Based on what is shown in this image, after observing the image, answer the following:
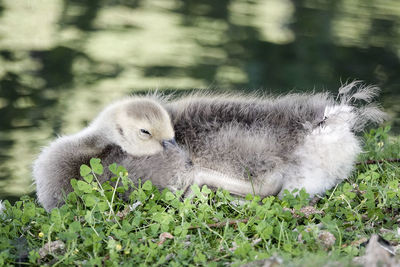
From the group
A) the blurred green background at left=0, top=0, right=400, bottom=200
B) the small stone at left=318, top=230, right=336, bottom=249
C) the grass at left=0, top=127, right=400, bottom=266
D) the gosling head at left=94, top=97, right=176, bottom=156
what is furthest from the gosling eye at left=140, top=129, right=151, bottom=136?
the blurred green background at left=0, top=0, right=400, bottom=200

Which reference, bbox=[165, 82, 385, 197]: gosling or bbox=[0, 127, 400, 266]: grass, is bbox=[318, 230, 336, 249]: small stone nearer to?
bbox=[0, 127, 400, 266]: grass

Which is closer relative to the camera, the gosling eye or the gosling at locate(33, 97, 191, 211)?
the gosling at locate(33, 97, 191, 211)

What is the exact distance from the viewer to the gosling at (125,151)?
464 cm

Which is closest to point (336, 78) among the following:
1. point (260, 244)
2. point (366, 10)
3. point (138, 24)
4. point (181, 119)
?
point (138, 24)

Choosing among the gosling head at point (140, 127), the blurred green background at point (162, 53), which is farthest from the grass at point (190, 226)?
the blurred green background at point (162, 53)

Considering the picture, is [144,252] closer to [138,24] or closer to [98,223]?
[98,223]

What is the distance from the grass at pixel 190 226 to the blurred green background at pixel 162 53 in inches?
106

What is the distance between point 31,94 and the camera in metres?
9.66

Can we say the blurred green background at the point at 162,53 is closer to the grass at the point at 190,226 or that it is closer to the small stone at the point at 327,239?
the grass at the point at 190,226

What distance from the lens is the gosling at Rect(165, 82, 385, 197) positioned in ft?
15.2

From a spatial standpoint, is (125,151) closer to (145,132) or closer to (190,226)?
Answer: (145,132)

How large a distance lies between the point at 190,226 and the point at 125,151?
3.36 feet

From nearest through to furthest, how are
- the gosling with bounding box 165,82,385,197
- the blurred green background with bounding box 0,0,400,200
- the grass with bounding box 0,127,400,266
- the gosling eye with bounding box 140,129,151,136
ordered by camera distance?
the grass with bounding box 0,127,400,266
the gosling with bounding box 165,82,385,197
the gosling eye with bounding box 140,129,151,136
the blurred green background with bounding box 0,0,400,200

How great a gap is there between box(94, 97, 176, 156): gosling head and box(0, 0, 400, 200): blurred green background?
2.30 meters
